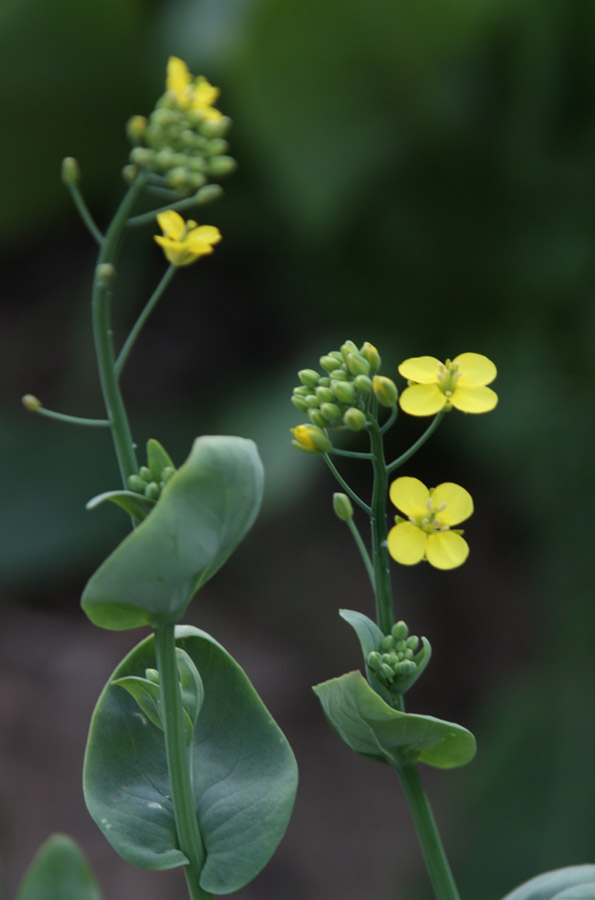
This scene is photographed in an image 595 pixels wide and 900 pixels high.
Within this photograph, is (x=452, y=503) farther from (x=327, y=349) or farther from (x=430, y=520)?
(x=327, y=349)

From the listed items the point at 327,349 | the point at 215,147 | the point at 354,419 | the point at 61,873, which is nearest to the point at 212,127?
the point at 215,147

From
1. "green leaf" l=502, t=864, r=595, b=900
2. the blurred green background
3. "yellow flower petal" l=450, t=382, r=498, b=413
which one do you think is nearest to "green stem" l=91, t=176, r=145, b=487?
"yellow flower petal" l=450, t=382, r=498, b=413

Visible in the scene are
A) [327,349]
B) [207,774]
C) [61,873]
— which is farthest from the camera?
[327,349]

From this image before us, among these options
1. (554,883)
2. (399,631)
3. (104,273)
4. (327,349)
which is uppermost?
(327,349)

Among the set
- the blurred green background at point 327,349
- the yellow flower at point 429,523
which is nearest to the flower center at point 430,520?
the yellow flower at point 429,523

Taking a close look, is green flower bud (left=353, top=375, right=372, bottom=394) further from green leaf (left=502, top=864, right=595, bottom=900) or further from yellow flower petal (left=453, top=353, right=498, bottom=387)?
green leaf (left=502, top=864, right=595, bottom=900)

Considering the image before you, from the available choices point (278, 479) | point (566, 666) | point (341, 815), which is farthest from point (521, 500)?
point (341, 815)

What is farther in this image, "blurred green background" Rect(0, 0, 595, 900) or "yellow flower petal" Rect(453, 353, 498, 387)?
"blurred green background" Rect(0, 0, 595, 900)

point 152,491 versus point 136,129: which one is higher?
point 136,129
